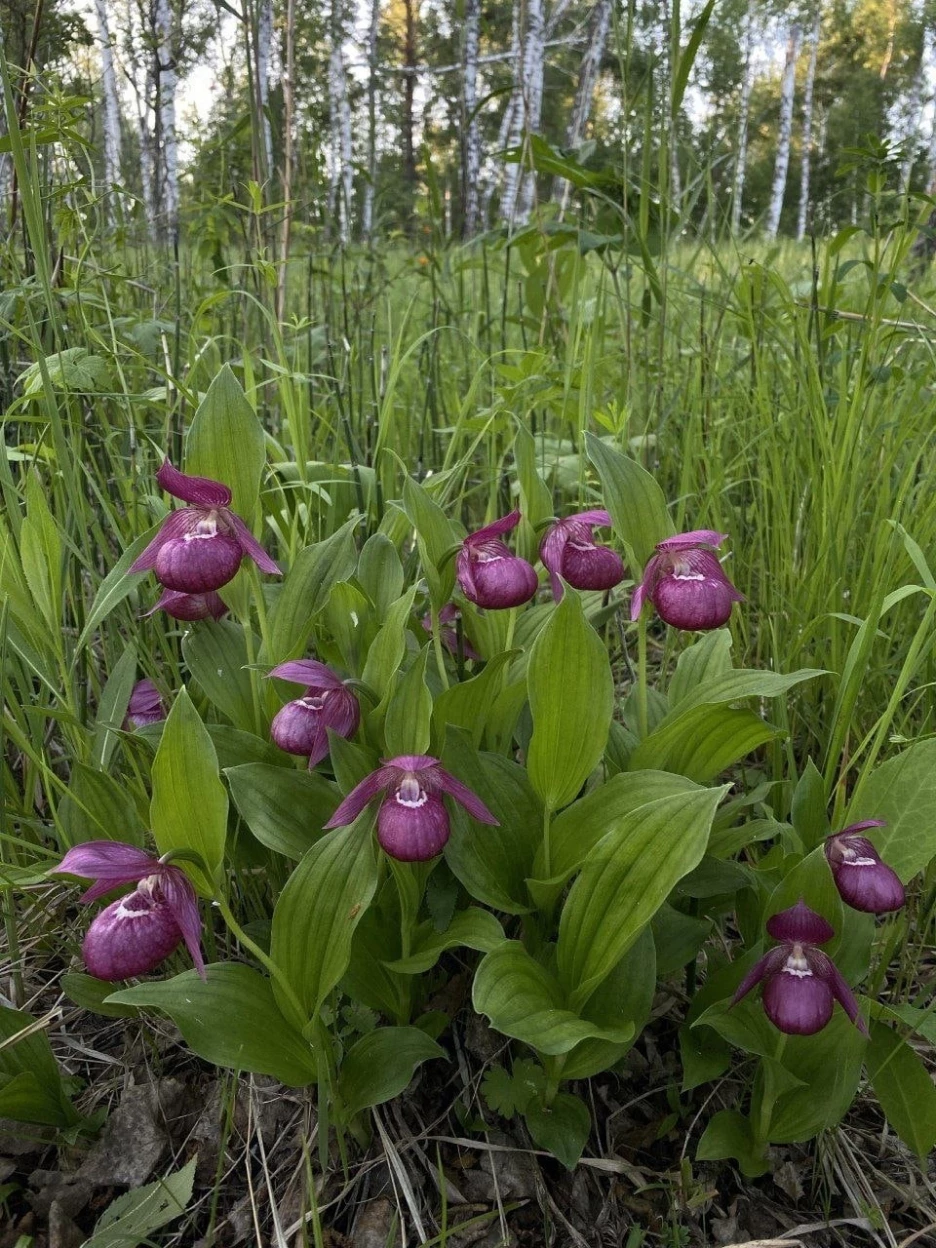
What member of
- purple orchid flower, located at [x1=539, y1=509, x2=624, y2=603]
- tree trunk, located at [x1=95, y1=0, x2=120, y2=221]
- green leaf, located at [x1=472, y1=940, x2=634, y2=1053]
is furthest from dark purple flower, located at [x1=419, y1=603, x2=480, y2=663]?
tree trunk, located at [x1=95, y1=0, x2=120, y2=221]

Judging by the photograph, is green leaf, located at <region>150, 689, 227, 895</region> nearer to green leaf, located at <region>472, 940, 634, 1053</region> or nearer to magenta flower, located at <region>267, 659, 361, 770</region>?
magenta flower, located at <region>267, 659, 361, 770</region>

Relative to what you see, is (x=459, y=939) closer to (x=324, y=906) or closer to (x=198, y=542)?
(x=324, y=906)

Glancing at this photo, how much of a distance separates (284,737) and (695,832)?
0.52 metres

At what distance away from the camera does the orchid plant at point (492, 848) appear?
37.0 inches

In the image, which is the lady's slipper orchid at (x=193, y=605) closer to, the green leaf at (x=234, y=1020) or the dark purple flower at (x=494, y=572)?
the dark purple flower at (x=494, y=572)

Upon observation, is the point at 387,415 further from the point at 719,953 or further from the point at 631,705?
the point at 719,953

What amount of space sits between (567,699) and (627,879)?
220mm

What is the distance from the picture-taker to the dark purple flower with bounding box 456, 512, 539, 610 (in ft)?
3.75

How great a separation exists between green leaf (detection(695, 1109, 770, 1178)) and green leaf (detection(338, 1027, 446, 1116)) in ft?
1.17

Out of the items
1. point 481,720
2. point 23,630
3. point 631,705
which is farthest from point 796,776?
point 23,630

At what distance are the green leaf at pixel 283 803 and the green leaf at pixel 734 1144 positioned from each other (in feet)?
2.05

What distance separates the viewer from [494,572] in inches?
45.0

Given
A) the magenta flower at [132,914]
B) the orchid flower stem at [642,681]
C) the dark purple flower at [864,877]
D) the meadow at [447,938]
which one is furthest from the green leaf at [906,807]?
the magenta flower at [132,914]

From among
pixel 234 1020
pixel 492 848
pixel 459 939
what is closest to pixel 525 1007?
pixel 459 939
